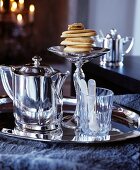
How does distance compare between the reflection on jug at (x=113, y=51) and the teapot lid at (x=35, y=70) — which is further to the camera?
the reflection on jug at (x=113, y=51)

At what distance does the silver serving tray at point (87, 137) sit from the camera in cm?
76

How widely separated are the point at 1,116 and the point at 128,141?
1.15 feet

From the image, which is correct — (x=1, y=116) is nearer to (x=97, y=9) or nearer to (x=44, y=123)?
(x=44, y=123)

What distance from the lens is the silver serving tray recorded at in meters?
0.76

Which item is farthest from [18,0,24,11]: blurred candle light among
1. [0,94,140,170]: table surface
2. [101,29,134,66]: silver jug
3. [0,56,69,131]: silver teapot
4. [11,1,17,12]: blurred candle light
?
[0,94,140,170]: table surface

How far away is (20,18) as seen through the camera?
9.96 feet

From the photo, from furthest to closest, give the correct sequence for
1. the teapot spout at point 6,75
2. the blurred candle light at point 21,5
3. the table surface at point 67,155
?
1. the blurred candle light at point 21,5
2. the teapot spout at point 6,75
3. the table surface at point 67,155

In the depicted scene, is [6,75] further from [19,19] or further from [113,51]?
[19,19]

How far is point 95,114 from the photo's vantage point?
2.61 feet

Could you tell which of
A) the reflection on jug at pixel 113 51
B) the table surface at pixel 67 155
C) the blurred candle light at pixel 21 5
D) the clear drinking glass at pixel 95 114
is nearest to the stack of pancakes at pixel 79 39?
the clear drinking glass at pixel 95 114

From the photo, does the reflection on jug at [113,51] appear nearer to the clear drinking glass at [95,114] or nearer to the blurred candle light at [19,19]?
the clear drinking glass at [95,114]

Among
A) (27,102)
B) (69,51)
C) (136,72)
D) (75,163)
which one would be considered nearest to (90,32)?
(69,51)

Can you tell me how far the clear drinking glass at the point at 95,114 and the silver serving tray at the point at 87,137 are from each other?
0.02 metres

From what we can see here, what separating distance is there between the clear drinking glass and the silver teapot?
7 centimetres
